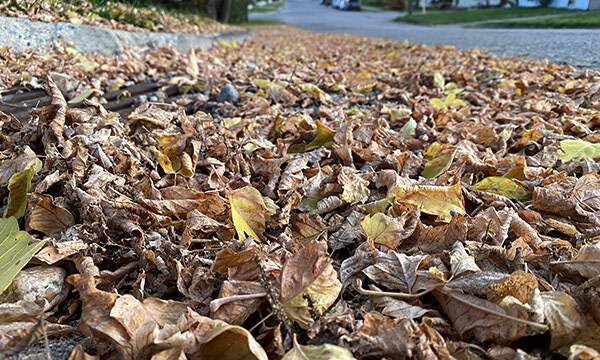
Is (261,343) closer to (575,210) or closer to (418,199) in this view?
(418,199)

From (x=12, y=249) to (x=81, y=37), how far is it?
4091 mm

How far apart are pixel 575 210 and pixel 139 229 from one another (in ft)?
5.01

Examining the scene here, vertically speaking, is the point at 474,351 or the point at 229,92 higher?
the point at 229,92

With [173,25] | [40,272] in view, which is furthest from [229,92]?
[173,25]

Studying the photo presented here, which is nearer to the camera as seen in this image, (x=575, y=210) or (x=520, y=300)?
(x=520, y=300)

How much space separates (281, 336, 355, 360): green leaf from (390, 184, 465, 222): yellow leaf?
2.36 ft

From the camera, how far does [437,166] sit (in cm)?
189

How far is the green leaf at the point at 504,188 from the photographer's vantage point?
1.67 meters

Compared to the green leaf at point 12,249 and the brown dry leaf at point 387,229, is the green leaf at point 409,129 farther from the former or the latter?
the green leaf at point 12,249

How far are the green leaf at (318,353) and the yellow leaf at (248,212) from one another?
514mm

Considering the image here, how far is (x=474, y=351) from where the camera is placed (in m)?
1.00

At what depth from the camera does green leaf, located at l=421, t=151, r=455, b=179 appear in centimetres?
184

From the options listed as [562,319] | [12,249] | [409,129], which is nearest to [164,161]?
[12,249]

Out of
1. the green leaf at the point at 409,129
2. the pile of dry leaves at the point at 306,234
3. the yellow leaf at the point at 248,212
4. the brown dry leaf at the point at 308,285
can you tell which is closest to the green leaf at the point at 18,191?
the pile of dry leaves at the point at 306,234
